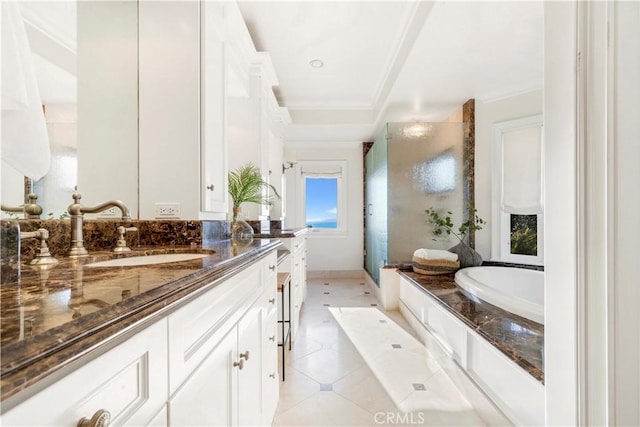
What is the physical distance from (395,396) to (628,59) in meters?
1.81

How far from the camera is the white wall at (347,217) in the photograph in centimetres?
513

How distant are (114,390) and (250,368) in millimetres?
752

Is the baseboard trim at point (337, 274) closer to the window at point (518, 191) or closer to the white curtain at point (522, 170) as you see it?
the window at point (518, 191)

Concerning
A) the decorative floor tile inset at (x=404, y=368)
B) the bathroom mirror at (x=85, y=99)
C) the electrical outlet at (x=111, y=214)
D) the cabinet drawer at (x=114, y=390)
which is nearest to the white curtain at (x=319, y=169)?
the decorative floor tile inset at (x=404, y=368)

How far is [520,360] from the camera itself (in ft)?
4.08

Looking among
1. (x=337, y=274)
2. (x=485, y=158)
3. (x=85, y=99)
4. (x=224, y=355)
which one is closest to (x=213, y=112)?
(x=85, y=99)

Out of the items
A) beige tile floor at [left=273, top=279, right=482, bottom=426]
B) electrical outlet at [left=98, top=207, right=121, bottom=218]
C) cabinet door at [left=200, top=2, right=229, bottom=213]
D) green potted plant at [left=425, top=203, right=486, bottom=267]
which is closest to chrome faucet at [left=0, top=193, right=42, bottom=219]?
electrical outlet at [left=98, top=207, right=121, bottom=218]

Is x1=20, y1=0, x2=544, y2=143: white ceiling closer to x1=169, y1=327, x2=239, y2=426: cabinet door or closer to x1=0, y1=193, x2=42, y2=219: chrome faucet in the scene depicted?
x1=0, y1=193, x2=42, y2=219: chrome faucet

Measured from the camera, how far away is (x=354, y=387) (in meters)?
1.81

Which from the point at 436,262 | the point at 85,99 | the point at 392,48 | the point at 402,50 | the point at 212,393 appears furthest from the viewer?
the point at 436,262

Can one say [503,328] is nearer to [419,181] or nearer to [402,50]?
[419,181]

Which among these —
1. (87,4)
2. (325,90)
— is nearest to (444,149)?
(325,90)

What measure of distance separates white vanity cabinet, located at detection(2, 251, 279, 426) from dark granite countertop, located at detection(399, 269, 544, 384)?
1131mm

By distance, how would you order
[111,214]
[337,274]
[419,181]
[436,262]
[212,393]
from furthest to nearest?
1. [337,274]
2. [419,181]
3. [436,262]
4. [111,214]
5. [212,393]
